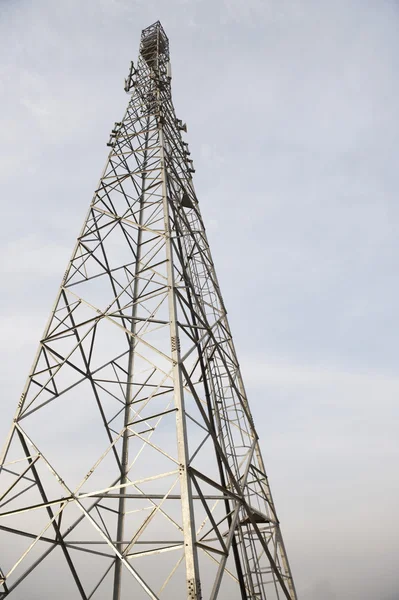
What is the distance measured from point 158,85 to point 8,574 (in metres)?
18.3

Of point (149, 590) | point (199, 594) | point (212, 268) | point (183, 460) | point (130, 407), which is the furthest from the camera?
point (212, 268)

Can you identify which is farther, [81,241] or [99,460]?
[81,241]

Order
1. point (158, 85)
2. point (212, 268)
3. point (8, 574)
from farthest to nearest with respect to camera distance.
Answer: point (158, 85) → point (212, 268) → point (8, 574)

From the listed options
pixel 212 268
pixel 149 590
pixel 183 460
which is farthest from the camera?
pixel 212 268

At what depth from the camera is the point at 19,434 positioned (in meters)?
7.57

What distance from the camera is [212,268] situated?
42.3 ft

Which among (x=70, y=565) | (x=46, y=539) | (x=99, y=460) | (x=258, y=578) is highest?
(x=99, y=460)

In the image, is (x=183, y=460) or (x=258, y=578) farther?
(x=258, y=578)

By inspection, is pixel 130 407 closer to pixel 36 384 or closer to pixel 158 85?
pixel 36 384

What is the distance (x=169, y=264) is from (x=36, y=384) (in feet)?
13.4

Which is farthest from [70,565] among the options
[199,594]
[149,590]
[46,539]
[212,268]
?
[212,268]

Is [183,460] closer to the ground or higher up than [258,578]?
higher up

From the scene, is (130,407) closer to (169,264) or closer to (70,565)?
(70,565)

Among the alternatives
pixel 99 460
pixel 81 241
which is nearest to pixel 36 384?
pixel 99 460
